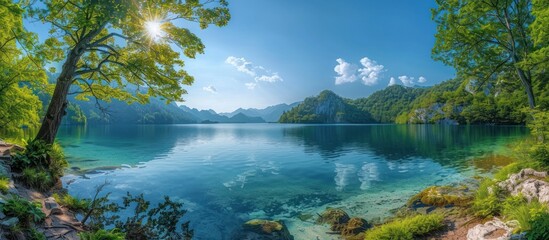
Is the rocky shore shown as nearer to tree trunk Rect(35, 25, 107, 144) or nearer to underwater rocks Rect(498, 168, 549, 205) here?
tree trunk Rect(35, 25, 107, 144)

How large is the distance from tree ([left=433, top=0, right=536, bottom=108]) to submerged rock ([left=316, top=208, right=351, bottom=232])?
49.5 feet

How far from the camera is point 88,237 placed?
7609 millimetres

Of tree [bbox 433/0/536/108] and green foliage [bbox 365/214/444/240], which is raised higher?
tree [bbox 433/0/536/108]

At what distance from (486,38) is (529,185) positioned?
14.1m

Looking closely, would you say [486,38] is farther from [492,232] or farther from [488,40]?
[492,232]

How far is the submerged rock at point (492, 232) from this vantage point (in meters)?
7.96

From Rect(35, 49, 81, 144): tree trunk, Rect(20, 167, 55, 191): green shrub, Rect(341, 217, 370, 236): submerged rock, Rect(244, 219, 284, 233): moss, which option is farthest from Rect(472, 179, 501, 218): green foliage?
Rect(35, 49, 81, 144): tree trunk

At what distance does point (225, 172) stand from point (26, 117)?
18820 millimetres

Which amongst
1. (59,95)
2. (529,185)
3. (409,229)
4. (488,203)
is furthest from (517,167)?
(59,95)

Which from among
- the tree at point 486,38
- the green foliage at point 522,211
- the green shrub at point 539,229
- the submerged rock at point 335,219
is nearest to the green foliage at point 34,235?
the submerged rock at point 335,219

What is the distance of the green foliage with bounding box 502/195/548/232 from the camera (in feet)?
25.1

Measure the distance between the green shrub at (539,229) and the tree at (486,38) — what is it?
14.1 metres

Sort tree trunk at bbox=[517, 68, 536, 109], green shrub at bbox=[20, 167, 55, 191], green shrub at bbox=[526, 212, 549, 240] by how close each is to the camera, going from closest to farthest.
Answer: green shrub at bbox=[526, 212, 549, 240] → green shrub at bbox=[20, 167, 55, 191] → tree trunk at bbox=[517, 68, 536, 109]

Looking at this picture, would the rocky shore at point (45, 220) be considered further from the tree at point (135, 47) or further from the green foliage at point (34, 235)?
the tree at point (135, 47)
